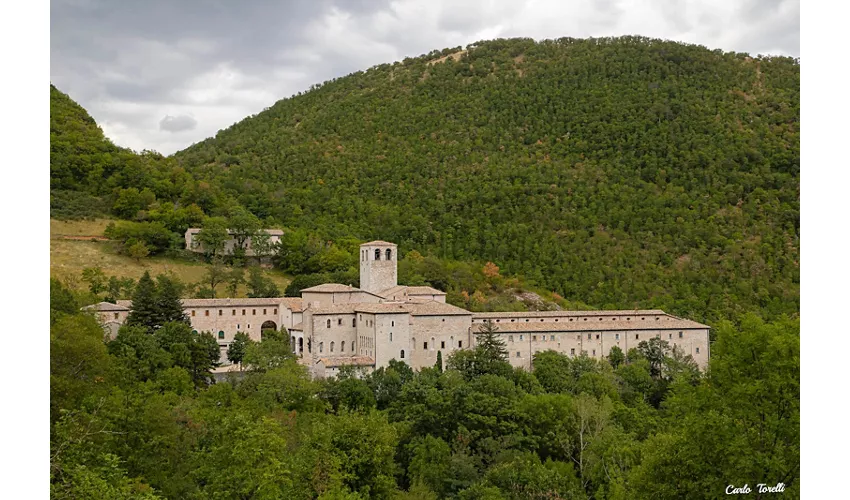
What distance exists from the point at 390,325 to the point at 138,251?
21507 millimetres

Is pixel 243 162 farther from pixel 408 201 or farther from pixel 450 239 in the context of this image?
pixel 450 239

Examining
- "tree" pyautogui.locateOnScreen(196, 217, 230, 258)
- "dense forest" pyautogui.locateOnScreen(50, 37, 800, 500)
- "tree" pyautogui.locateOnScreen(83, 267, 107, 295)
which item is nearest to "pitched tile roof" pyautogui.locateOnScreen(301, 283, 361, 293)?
"dense forest" pyautogui.locateOnScreen(50, 37, 800, 500)

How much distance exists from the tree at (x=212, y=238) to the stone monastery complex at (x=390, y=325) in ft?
50.0

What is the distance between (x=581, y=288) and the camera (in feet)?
181

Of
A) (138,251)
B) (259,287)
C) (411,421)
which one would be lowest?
(411,421)

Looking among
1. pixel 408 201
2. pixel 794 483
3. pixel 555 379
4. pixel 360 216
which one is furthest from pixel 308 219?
pixel 794 483

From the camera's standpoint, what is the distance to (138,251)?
4828 centimetres

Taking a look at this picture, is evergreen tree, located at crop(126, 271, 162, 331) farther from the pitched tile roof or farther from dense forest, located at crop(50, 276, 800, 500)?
the pitched tile roof

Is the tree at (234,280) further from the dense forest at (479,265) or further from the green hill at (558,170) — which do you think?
the green hill at (558,170)

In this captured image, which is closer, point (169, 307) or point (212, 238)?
Result: point (169, 307)

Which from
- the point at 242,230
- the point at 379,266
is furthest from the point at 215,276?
the point at 379,266

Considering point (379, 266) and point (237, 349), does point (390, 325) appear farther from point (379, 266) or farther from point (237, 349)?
point (379, 266)

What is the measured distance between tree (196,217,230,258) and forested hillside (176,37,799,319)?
9.31 metres

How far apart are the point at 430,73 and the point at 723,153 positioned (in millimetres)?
36763
